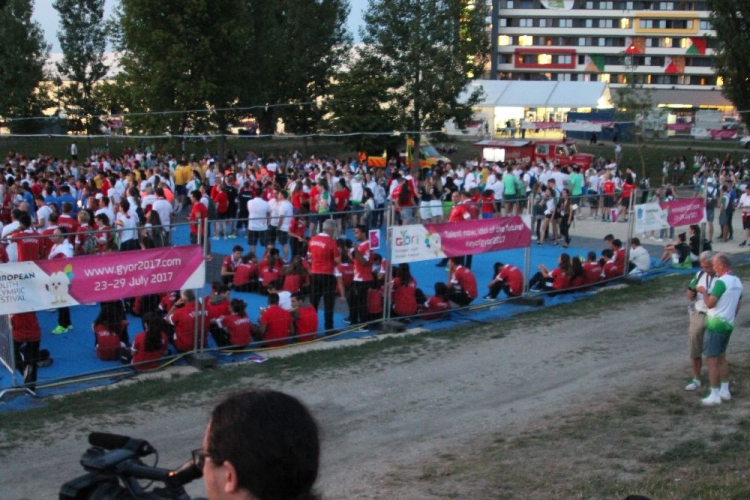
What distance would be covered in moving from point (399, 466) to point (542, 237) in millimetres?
14541

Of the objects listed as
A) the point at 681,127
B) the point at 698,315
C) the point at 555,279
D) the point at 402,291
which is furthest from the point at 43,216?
the point at 681,127

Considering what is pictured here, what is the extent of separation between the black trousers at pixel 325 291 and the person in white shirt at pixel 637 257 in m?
7.60

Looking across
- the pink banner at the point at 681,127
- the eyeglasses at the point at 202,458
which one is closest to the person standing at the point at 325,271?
the eyeglasses at the point at 202,458

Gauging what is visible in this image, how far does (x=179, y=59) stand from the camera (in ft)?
115

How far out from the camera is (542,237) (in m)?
21.5

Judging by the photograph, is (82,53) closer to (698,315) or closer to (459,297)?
(459,297)

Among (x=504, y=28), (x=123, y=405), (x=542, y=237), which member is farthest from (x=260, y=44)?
(x=504, y=28)

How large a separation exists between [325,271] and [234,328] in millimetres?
1950

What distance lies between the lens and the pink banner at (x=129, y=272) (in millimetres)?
9930

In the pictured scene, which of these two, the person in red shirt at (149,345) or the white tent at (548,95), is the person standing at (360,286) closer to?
the person in red shirt at (149,345)

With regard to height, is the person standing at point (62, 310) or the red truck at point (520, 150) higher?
the red truck at point (520, 150)

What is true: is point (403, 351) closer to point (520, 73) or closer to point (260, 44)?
point (260, 44)

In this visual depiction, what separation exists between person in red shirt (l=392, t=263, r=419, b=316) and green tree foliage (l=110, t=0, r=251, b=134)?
2240 centimetres

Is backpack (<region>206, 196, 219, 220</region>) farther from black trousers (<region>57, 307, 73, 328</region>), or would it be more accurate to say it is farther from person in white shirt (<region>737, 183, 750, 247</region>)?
person in white shirt (<region>737, 183, 750, 247</region>)
